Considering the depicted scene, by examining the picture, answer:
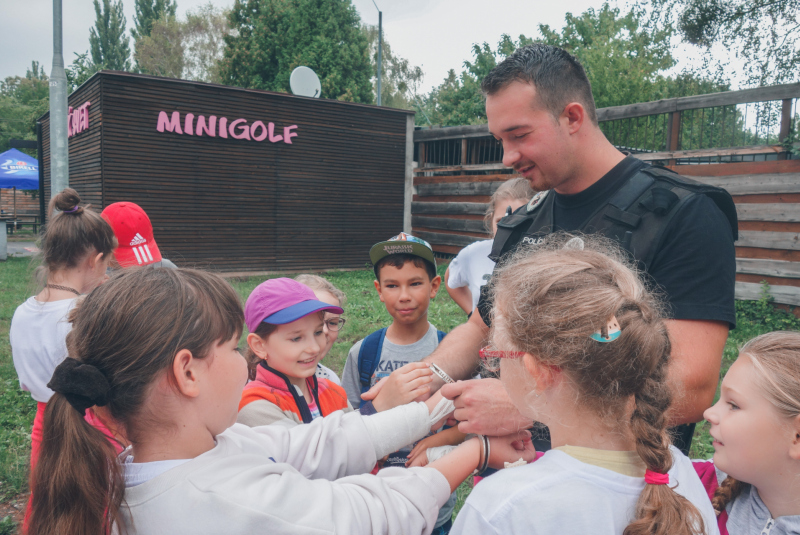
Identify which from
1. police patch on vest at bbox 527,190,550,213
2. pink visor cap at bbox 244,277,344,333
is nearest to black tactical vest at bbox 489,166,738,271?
police patch on vest at bbox 527,190,550,213

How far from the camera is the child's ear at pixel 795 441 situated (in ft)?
4.99

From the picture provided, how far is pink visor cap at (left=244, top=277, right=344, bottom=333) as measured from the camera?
84.7 inches

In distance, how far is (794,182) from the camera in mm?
6820

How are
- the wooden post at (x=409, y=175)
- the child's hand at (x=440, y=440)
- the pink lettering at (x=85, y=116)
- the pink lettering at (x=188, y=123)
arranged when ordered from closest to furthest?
the child's hand at (x=440, y=440)
the pink lettering at (x=85, y=116)
the pink lettering at (x=188, y=123)
the wooden post at (x=409, y=175)

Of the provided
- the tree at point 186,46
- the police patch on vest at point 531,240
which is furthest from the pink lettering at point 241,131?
the tree at point 186,46

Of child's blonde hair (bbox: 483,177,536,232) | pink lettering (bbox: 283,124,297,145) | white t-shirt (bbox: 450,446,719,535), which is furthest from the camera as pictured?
pink lettering (bbox: 283,124,297,145)

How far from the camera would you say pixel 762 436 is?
1.58 metres

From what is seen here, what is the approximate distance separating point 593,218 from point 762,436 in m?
0.91

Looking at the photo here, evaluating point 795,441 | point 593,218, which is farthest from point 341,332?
point 795,441

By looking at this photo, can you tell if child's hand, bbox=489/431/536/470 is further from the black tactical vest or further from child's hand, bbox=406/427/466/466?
the black tactical vest

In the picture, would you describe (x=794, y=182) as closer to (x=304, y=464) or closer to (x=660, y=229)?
(x=660, y=229)

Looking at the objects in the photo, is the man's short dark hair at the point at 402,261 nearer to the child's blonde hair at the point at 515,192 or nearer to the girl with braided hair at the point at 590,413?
the child's blonde hair at the point at 515,192

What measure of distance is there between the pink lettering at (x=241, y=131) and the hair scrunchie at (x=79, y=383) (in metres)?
11.9

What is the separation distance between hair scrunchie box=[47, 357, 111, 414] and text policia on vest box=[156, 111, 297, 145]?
1167cm
